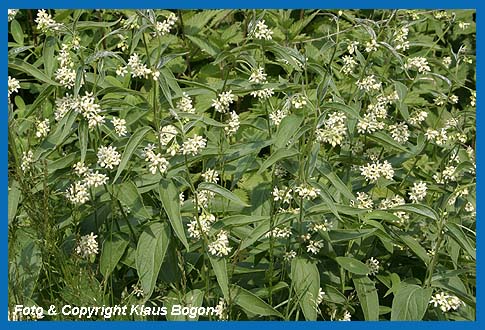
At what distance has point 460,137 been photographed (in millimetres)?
3623

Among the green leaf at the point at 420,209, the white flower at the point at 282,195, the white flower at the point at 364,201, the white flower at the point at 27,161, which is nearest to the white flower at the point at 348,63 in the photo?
the white flower at the point at 364,201

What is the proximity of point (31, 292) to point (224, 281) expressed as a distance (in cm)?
93

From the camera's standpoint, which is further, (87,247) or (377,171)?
(377,171)

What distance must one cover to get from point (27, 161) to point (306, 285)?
1.38 metres

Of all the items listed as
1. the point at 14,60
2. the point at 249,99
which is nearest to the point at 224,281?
the point at 14,60

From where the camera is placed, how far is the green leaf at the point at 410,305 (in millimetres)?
3084

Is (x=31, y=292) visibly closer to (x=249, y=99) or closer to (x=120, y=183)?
(x=120, y=183)

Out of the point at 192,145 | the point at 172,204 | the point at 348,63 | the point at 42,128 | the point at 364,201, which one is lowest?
the point at 364,201

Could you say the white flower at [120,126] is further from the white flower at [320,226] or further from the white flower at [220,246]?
the white flower at [320,226]

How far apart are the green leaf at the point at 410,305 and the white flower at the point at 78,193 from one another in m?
1.44

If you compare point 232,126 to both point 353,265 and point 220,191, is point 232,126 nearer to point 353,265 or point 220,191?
point 220,191

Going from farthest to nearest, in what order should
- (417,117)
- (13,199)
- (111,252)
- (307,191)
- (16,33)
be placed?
(16,33) → (417,117) → (111,252) → (13,199) → (307,191)

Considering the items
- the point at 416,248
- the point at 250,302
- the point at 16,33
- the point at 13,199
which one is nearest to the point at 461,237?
the point at 416,248

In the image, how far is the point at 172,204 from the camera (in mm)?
2902
